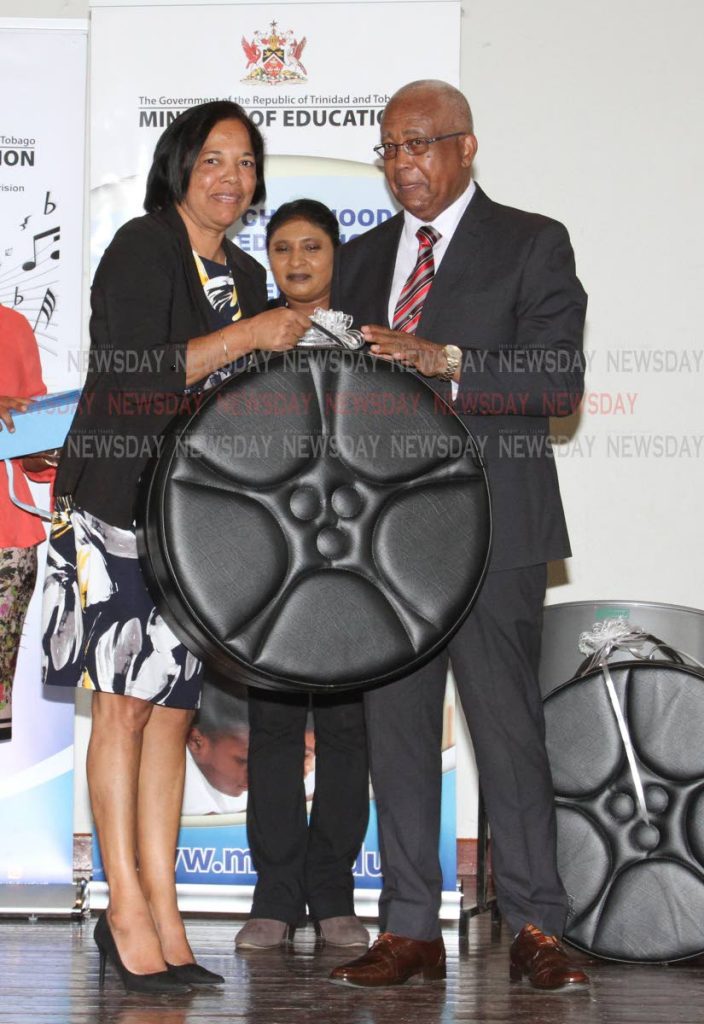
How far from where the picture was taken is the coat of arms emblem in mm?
3393

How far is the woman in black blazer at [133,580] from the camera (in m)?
A: 2.30

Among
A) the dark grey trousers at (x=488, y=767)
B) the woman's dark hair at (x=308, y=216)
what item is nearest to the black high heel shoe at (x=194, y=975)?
the dark grey trousers at (x=488, y=767)

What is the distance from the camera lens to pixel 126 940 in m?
2.31

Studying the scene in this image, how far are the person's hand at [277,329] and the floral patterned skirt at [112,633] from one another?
0.43 m

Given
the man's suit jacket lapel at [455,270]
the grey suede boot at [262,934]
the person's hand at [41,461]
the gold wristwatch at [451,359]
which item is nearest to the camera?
the gold wristwatch at [451,359]

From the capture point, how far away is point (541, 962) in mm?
2336

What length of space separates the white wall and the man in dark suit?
58.3 inches

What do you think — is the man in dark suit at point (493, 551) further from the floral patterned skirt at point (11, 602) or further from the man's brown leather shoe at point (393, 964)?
the floral patterned skirt at point (11, 602)

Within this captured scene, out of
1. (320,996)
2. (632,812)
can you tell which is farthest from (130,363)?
(632,812)

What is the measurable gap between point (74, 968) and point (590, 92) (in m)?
2.94

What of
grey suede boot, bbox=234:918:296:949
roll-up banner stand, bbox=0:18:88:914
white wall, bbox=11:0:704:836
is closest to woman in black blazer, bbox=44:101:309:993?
grey suede boot, bbox=234:918:296:949

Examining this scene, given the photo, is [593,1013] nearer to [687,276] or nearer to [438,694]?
[438,694]

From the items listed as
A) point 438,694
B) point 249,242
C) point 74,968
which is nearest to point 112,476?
point 438,694

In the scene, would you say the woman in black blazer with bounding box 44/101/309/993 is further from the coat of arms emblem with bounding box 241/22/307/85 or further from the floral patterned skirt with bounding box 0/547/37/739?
the coat of arms emblem with bounding box 241/22/307/85
